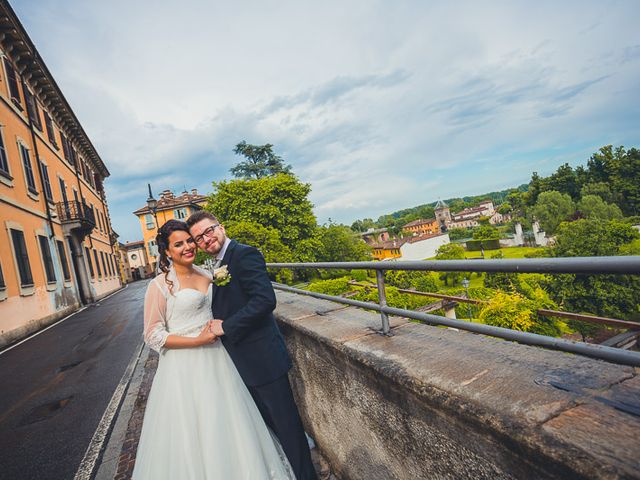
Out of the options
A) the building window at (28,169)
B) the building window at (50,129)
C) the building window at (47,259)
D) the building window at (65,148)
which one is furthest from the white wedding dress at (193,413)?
the building window at (65,148)

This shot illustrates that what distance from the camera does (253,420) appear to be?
8.09 ft

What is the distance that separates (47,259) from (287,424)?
52.4 ft

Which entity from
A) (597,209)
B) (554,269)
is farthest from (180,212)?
(597,209)

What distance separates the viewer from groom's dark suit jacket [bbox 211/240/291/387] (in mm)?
2160

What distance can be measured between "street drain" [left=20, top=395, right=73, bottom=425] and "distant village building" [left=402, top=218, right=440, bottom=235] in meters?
134

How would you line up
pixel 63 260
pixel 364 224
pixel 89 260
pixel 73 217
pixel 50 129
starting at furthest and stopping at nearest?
pixel 364 224
pixel 89 260
pixel 50 129
pixel 73 217
pixel 63 260

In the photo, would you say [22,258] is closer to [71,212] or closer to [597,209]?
[71,212]

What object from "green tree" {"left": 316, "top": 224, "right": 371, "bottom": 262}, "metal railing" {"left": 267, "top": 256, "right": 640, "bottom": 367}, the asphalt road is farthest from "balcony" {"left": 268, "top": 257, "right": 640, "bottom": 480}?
"green tree" {"left": 316, "top": 224, "right": 371, "bottom": 262}

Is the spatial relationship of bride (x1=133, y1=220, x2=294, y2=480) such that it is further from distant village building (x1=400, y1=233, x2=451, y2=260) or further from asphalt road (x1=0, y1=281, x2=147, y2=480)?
distant village building (x1=400, y1=233, x2=451, y2=260)

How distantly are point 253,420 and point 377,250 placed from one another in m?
82.4

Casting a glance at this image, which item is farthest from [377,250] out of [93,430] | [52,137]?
[93,430]

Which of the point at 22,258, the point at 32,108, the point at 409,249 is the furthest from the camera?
the point at 409,249

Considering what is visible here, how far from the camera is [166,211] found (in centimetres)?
5341

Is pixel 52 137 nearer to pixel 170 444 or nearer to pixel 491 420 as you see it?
pixel 170 444
